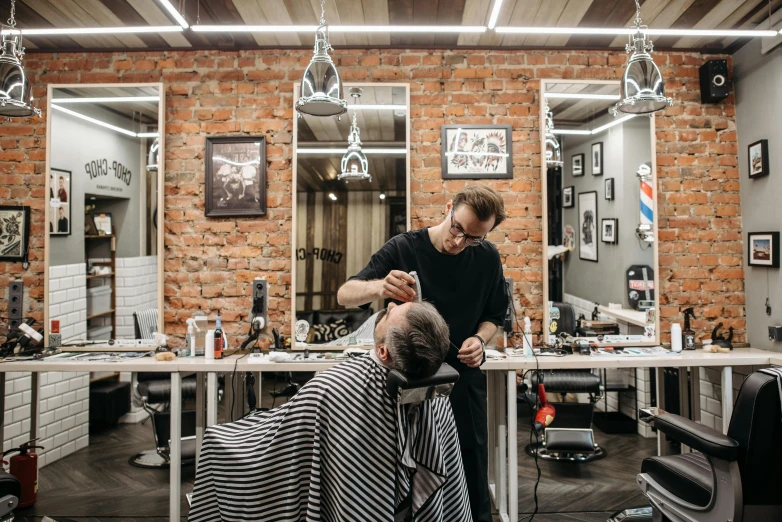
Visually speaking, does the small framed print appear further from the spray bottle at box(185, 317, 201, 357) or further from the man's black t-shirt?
the man's black t-shirt

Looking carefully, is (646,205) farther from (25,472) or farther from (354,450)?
(25,472)

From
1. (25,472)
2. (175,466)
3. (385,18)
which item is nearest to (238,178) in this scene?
(385,18)

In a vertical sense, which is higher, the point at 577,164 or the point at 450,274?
the point at 577,164

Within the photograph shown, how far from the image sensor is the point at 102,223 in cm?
338

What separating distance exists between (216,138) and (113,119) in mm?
688

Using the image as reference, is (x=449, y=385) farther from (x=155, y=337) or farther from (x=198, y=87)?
(x=198, y=87)

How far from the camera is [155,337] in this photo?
313cm

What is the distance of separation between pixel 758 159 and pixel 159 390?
410cm

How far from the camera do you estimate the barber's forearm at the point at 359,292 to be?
70.0 inches

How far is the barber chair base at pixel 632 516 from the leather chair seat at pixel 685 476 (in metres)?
0.70

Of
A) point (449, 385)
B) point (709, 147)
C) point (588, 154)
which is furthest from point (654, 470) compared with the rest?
point (709, 147)

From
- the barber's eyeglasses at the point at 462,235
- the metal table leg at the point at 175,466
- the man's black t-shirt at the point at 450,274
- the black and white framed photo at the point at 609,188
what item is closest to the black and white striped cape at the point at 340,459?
the man's black t-shirt at the point at 450,274

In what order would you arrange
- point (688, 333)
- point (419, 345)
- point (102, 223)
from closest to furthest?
point (419, 345) → point (688, 333) → point (102, 223)

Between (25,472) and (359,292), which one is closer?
(359,292)
